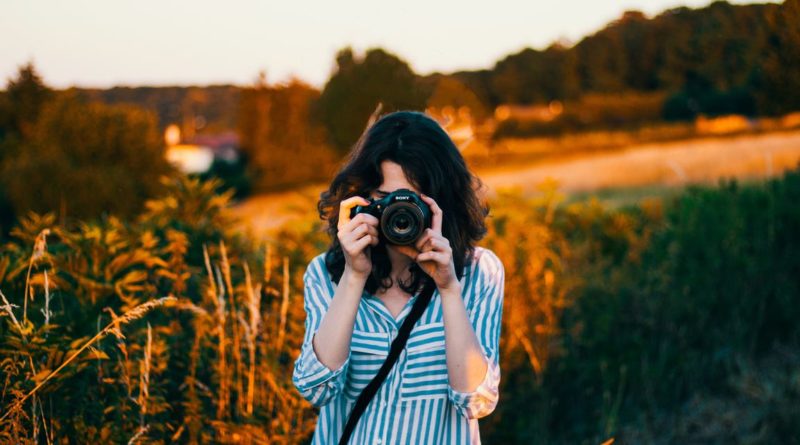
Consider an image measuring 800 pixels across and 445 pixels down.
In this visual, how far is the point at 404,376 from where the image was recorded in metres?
1.91

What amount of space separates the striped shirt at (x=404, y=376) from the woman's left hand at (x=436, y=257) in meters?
0.14

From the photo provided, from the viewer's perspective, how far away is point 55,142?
1459cm

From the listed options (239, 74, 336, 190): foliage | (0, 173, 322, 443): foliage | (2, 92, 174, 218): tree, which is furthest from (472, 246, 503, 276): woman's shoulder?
(239, 74, 336, 190): foliage

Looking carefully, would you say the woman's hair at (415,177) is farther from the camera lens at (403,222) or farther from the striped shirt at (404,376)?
the camera lens at (403,222)

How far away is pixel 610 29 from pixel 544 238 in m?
26.5

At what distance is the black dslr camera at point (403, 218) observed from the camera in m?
1.84

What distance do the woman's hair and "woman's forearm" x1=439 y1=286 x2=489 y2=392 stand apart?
213mm

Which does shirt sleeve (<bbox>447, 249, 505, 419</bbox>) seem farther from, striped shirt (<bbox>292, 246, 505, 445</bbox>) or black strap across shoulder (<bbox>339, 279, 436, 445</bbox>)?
black strap across shoulder (<bbox>339, 279, 436, 445</bbox>)

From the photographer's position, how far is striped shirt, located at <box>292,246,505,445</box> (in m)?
1.86

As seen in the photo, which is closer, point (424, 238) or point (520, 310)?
point (424, 238)

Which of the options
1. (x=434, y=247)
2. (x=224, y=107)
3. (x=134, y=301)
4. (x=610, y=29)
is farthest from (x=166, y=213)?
(x=224, y=107)

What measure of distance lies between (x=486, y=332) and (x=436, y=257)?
0.97ft

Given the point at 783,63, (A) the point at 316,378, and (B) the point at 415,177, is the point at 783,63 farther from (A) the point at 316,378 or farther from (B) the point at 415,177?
(A) the point at 316,378

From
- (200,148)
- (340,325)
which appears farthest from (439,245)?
(200,148)
